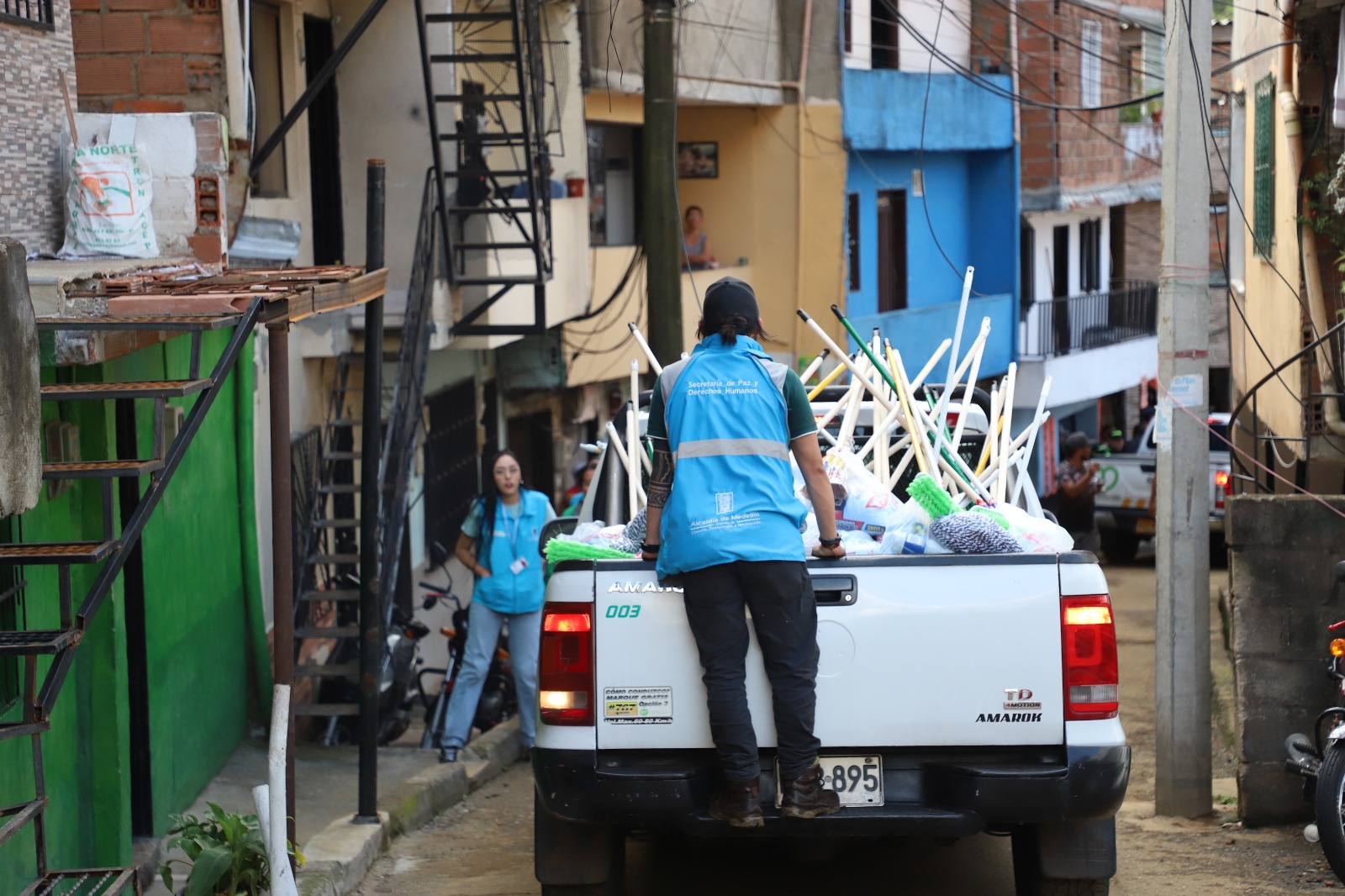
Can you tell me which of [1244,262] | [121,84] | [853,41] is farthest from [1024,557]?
[853,41]

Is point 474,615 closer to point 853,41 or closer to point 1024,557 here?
point 1024,557

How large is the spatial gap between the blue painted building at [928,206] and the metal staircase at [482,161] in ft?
28.8

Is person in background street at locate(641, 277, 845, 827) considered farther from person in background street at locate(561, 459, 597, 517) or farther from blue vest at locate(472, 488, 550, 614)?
person in background street at locate(561, 459, 597, 517)

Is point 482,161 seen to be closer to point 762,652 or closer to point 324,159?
point 324,159

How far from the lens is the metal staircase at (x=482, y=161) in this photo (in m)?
11.6

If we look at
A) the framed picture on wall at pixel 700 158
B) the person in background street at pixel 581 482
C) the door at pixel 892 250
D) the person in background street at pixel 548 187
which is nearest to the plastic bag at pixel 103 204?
the person in background street at pixel 581 482

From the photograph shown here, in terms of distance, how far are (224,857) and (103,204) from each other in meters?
2.91

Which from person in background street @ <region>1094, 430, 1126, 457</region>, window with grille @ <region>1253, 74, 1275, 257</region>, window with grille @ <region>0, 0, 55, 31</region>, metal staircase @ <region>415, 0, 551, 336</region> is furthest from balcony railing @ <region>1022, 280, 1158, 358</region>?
window with grille @ <region>0, 0, 55, 31</region>

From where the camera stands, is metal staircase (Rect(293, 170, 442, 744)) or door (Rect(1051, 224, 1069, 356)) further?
door (Rect(1051, 224, 1069, 356))

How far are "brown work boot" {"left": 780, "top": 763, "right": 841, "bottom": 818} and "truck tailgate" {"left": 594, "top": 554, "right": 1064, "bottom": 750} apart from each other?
0.13 meters

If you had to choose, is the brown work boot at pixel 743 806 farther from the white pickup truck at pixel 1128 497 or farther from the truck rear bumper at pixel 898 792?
the white pickup truck at pixel 1128 497

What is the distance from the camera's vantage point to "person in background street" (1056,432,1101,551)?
13.3m

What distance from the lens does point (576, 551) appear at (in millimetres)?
5422

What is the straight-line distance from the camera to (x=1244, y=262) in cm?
1569
